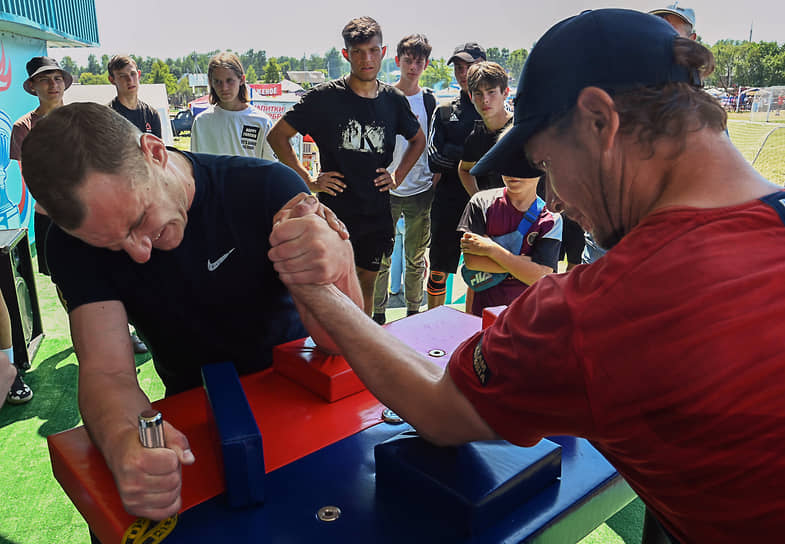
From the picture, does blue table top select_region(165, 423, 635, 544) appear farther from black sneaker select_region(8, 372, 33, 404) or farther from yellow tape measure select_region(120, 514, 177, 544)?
black sneaker select_region(8, 372, 33, 404)

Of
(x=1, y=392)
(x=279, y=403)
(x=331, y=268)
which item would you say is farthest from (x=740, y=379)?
(x=1, y=392)

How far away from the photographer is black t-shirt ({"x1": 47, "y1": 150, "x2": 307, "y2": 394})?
1492 millimetres

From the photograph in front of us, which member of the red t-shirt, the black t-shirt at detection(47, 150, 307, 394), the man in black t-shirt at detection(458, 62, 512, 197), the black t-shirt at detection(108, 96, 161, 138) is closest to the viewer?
the red t-shirt

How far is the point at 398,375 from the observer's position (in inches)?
41.2

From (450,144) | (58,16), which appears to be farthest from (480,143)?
(58,16)

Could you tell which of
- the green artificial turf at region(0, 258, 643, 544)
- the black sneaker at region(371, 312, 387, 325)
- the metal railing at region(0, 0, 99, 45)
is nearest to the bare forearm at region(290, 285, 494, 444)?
the green artificial turf at region(0, 258, 643, 544)

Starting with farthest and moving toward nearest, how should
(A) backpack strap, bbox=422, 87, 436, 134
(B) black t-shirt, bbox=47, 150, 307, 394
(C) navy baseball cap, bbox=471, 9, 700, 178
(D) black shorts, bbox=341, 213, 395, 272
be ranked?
(A) backpack strap, bbox=422, 87, 436, 134 → (D) black shorts, bbox=341, 213, 395, 272 → (B) black t-shirt, bbox=47, 150, 307, 394 → (C) navy baseball cap, bbox=471, 9, 700, 178

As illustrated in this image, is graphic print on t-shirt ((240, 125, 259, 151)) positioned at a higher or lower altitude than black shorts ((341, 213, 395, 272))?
higher

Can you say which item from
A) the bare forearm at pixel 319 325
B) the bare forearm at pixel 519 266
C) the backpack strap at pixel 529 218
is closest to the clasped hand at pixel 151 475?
the bare forearm at pixel 319 325

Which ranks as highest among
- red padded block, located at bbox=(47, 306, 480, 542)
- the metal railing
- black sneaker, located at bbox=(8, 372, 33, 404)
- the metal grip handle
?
the metal railing

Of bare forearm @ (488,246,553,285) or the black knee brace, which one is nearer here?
bare forearm @ (488,246,553,285)

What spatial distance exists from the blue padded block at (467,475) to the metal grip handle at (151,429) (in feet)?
1.28

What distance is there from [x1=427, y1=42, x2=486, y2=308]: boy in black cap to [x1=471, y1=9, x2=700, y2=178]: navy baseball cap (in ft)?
10.2

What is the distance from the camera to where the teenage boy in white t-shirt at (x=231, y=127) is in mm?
4262
